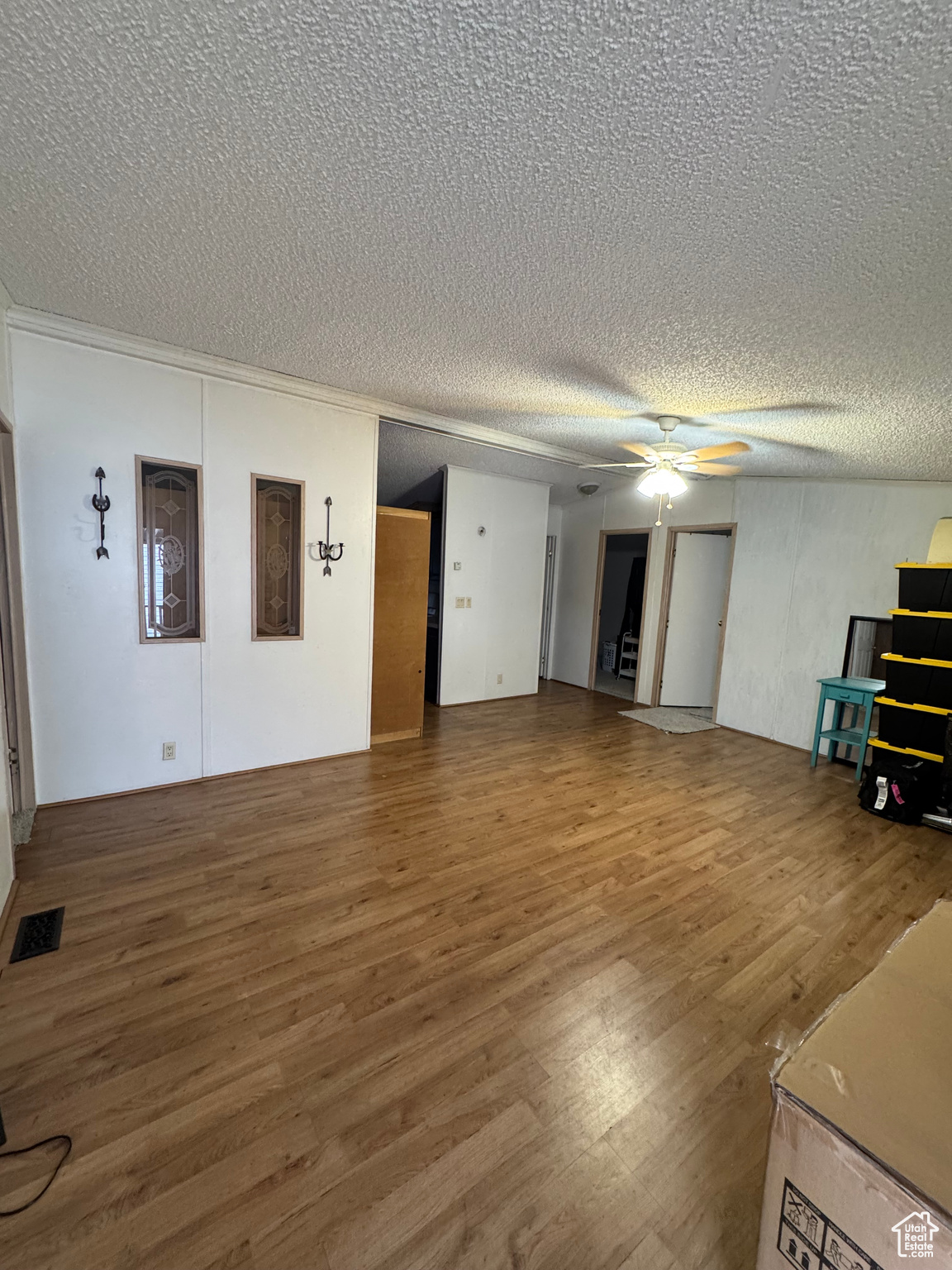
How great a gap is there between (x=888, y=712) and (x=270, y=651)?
4.52 metres

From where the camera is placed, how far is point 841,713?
4531 millimetres

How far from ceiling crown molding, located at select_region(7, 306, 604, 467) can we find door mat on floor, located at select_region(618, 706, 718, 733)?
311 cm

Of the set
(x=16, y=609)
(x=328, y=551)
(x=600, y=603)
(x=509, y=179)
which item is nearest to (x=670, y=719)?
(x=600, y=603)

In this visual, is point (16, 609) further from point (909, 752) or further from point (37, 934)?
point (909, 752)

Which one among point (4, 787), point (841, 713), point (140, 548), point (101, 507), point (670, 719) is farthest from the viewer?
point (670, 719)

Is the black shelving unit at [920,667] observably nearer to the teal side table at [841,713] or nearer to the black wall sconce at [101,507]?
the teal side table at [841,713]

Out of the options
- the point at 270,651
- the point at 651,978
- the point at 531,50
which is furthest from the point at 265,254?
the point at 651,978

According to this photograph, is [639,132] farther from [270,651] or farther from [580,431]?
[270,651]

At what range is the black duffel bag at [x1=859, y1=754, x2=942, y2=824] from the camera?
3.48m

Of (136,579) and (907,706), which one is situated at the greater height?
(136,579)

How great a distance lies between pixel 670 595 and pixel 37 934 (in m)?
5.98

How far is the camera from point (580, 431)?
423 cm

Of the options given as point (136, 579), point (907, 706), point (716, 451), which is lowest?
point (907, 706)

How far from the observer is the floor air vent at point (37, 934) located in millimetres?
1980
